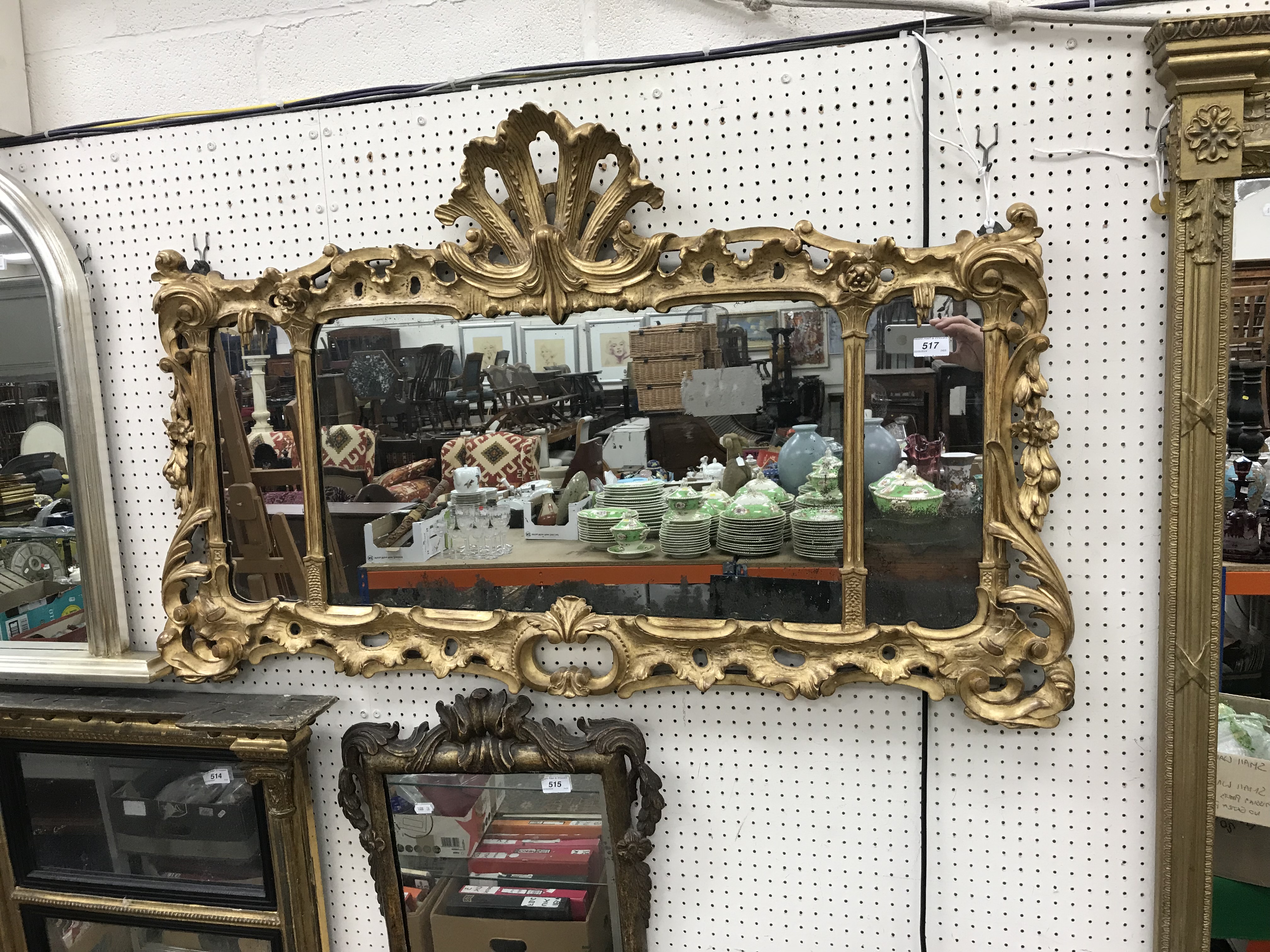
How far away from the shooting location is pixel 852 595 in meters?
1.47

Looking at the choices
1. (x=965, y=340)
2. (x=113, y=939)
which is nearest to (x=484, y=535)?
(x=965, y=340)

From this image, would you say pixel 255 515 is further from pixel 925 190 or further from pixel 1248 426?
pixel 1248 426

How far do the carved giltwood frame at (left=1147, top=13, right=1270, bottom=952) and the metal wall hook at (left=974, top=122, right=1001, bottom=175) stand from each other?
25 cm

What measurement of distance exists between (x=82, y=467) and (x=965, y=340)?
5.94ft

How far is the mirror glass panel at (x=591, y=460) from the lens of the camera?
4.81 ft

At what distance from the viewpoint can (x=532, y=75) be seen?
5.00 feet

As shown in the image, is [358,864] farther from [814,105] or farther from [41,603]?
[814,105]

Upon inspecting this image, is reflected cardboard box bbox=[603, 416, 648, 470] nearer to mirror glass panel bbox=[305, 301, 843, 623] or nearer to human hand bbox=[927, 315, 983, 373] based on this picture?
mirror glass panel bbox=[305, 301, 843, 623]

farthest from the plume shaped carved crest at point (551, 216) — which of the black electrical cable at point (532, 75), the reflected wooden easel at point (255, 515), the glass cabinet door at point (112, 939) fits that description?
the glass cabinet door at point (112, 939)

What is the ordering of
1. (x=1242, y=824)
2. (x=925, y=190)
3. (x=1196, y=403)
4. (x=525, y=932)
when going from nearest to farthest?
(x=1196, y=403)
(x=925, y=190)
(x=525, y=932)
(x=1242, y=824)

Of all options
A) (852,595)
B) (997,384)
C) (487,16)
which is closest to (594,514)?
(852,595)

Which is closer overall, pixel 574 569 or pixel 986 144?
pixel 986 144

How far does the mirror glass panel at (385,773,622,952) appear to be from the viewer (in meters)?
1.70

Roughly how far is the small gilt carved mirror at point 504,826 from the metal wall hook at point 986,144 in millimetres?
1222
